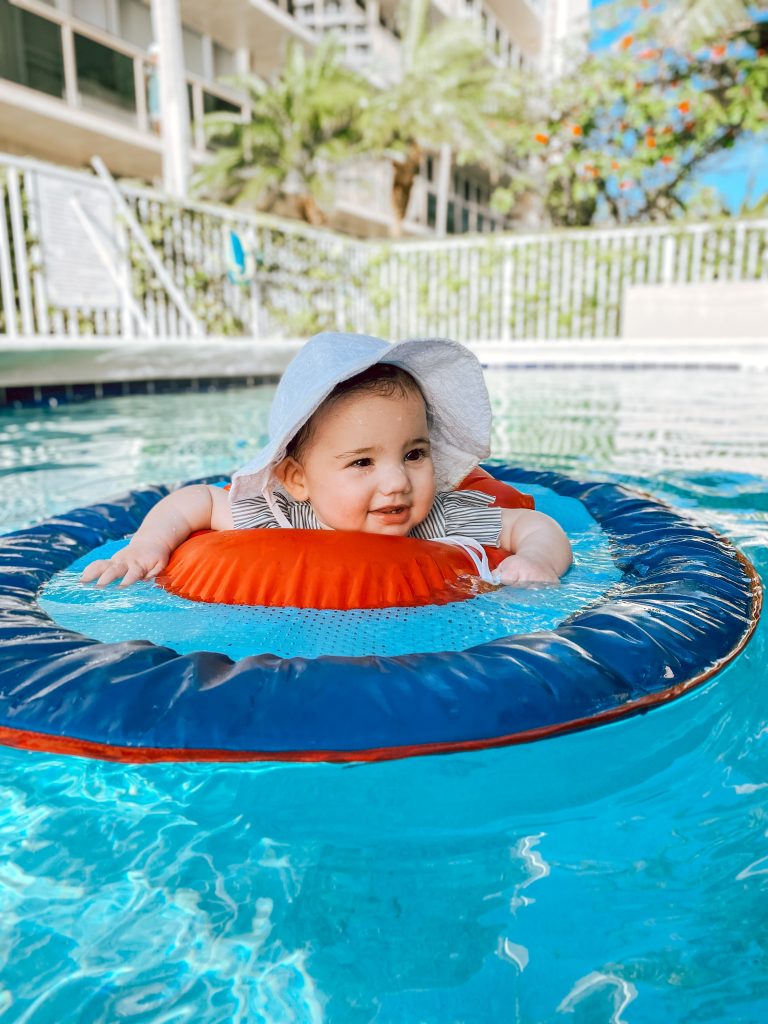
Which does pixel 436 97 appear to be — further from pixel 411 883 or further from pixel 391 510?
pixel 411 883

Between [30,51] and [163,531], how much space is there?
14359mm

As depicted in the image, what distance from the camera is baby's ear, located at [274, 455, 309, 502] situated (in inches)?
85.9

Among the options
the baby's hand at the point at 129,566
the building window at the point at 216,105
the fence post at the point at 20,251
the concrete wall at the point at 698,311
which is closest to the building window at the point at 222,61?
the building window at the point at 216,105

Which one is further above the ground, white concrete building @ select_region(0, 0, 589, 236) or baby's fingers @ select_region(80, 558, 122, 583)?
white concrete building @ select_region(0, 0, 589, 236)

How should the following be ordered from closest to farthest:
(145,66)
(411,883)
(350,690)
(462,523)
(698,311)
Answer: (411,883) < (350,690) < (462,523) < (698,311) < (145,66)

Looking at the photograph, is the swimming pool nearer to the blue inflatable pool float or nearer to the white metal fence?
the blue inflatable pool float

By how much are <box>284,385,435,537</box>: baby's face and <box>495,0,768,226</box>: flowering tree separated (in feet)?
45.4

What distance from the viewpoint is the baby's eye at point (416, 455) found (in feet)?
6.81

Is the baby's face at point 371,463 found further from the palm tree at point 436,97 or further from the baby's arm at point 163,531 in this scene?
the palm tree at point 436,97

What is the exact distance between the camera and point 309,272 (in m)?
13.2

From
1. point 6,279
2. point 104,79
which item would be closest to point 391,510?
point 6,279

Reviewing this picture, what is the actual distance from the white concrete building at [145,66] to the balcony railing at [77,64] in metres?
0.02

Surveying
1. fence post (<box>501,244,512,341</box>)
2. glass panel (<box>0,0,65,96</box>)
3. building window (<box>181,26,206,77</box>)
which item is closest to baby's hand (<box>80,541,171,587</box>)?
fence post (<box>501,244,512,341</box>)

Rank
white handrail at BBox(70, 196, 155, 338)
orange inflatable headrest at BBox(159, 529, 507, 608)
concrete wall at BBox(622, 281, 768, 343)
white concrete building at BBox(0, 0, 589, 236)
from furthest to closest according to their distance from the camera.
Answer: white concrete building at BBox(0, 0, 589, 236) < concrete wall at BBox(622, 281, 768, 343) < white handrail at BBox(70, 196, 155, 338) < orange inflatable headrest at BBox(159, 529, 507, 608)
